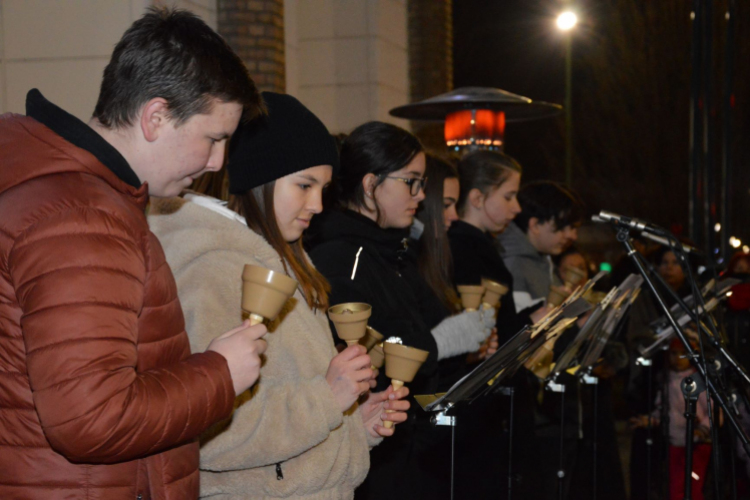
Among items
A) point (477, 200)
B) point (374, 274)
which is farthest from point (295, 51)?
point (374, 274)

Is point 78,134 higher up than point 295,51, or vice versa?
point 295,51

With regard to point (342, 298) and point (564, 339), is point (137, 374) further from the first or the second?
point (564, 339)

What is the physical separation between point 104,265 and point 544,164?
59.4 feet

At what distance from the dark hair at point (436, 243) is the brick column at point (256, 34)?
2.90 metres

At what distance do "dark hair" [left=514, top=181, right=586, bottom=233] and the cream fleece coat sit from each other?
3.50m

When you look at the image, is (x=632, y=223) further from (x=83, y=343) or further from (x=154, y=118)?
(x=83, y=343)

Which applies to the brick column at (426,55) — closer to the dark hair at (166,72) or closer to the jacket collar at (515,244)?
the jacket collar at (515,244)

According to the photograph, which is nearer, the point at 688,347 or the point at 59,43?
the point at 688,347

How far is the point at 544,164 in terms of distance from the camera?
61.8ft

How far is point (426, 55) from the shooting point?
9.34 meters

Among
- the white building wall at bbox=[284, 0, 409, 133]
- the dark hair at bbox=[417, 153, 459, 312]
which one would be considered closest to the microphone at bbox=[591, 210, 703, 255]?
the dark hair at bbox=[417, 153, 459, 312]

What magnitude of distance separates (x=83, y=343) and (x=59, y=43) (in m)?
4.25

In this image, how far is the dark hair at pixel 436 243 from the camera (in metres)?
3.89

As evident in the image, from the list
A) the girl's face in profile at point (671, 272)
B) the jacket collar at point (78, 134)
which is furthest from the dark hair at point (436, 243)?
the girl's face in profile at point (671, 272)
